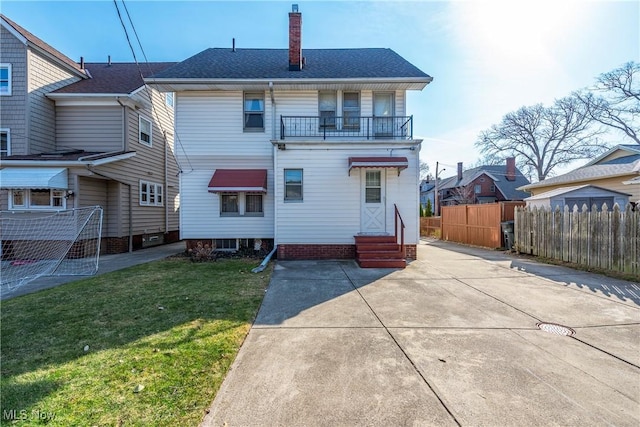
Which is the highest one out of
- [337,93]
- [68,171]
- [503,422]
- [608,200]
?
[337,93]

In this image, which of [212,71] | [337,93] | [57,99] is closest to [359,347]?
[337,93]

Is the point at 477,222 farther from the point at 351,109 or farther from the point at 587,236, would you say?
the point at 351,109

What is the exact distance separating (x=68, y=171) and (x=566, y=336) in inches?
580

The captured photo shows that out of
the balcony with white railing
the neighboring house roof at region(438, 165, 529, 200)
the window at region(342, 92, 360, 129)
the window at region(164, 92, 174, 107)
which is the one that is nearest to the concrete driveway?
the balcony with white railing

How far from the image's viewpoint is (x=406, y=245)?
1018 cm

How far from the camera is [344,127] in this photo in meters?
11.1

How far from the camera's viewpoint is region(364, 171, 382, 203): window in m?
10.2

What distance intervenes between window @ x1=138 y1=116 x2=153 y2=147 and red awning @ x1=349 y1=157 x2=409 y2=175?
10.4 m

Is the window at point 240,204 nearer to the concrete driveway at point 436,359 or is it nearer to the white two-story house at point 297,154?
the white two-story house at point 297,154

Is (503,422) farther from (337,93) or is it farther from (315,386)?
(337,93)

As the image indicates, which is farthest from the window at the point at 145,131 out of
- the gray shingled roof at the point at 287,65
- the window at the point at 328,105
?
the window at the point at 328,105

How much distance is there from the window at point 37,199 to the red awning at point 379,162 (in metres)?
10.8

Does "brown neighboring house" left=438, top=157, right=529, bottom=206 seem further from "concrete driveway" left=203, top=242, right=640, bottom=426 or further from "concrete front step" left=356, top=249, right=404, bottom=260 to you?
"concrete driveway" left=203, top=242, right=640, bottom=426

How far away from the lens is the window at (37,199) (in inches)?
417
